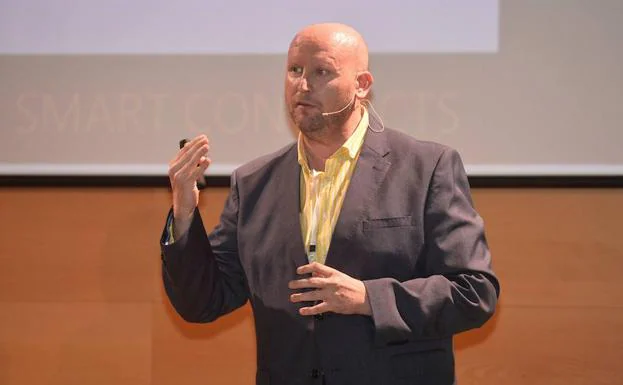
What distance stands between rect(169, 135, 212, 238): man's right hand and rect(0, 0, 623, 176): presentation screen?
89 cm

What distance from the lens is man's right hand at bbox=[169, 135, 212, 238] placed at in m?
1.69

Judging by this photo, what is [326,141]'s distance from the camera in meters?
1.82

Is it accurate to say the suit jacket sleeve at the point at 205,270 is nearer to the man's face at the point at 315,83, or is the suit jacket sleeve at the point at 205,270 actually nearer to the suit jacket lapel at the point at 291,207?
the suit jacket lapel at the point at 291,207

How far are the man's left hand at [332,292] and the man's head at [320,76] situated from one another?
35cm

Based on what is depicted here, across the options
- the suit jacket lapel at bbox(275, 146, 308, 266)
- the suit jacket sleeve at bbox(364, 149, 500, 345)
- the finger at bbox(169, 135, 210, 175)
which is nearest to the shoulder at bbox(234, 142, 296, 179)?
the suit jacket lapel at bbox(275, 146, 308, 266)

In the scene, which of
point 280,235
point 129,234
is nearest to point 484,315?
point 280,235

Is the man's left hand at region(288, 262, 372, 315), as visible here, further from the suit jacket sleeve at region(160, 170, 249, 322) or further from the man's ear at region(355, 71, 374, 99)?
the man's ear at region(355, 71, 374, 99)

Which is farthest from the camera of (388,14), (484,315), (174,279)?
(388,14)

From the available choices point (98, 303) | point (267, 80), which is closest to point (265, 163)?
point (267, 80)

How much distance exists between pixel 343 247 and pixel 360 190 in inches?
5.0

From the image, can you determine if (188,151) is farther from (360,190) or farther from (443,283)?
(443,283)

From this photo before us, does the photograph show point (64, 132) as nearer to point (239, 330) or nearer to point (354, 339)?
point (239, 330)

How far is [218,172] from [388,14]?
72 centimetres

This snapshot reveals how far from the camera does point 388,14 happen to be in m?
2.57
